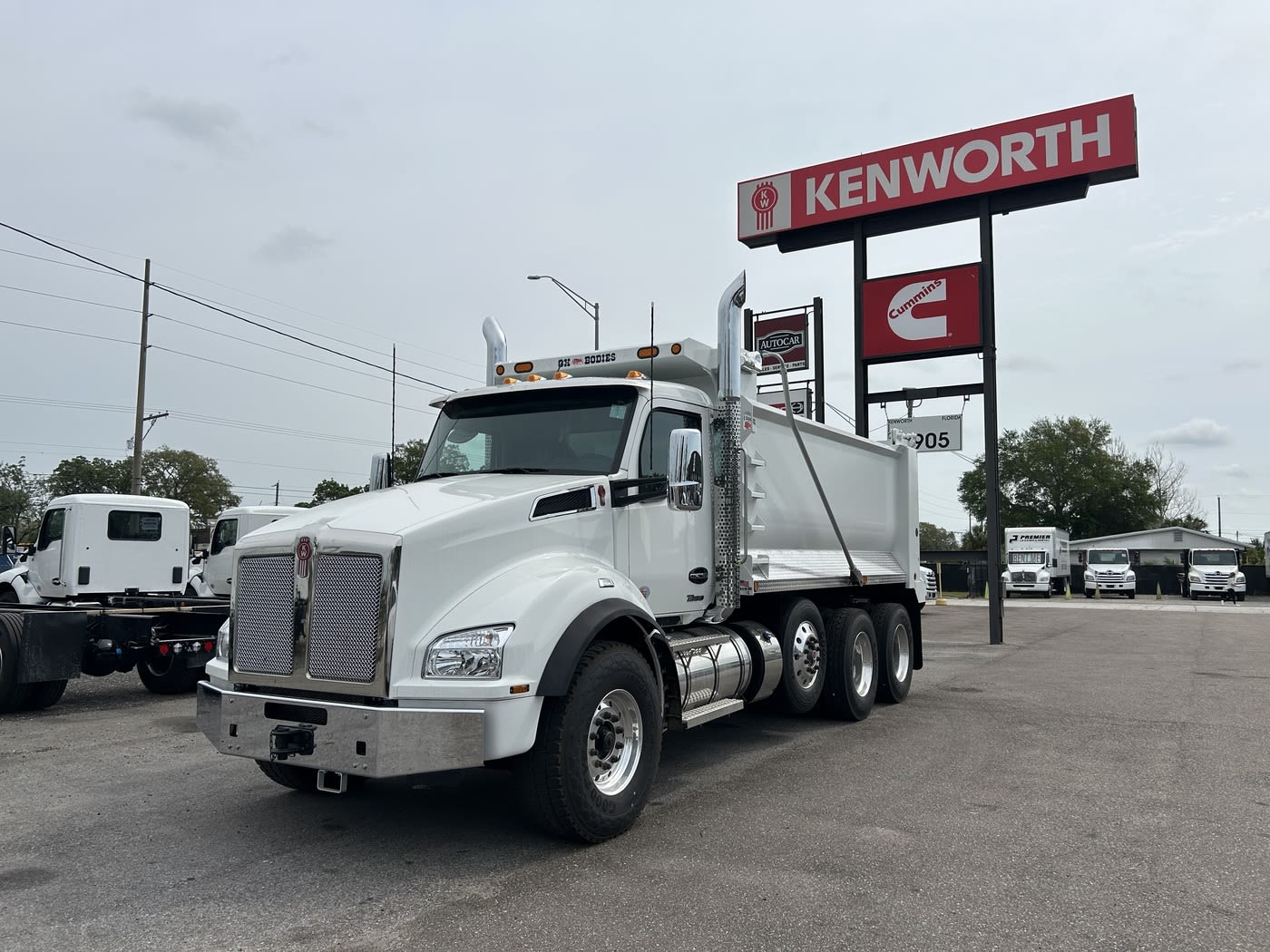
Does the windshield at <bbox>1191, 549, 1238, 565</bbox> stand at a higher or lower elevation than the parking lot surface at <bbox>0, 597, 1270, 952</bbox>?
higher

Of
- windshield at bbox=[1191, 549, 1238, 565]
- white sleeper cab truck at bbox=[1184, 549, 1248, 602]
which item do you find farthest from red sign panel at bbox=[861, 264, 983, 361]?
windshield at bbox=[1191, 549, 1238, 565]

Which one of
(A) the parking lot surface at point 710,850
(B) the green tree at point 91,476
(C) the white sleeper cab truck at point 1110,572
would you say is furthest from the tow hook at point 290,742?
(B) the green tree at point 91,476

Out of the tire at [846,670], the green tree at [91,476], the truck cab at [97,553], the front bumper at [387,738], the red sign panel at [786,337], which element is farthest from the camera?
the green tree at [91,476]

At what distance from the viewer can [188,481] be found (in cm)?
6869

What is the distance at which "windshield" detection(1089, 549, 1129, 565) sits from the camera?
137 feet

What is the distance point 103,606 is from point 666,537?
24.2 ft

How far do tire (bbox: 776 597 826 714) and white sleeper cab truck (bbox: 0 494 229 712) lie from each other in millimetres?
6547

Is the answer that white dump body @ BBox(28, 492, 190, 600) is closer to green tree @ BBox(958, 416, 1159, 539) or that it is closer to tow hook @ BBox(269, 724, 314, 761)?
tow hook @ BBox(269, 724, 314, 761)

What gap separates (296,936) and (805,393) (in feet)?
50.2

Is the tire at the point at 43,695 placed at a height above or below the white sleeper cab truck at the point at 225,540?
below

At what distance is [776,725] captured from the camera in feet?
28.9

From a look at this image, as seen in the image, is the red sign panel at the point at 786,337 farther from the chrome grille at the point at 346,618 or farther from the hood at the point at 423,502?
the chrome grille at the point at 346,618

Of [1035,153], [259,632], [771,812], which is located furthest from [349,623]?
[1035,153]

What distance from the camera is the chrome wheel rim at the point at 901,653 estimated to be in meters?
10.1
